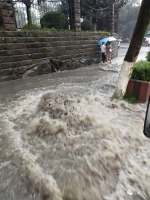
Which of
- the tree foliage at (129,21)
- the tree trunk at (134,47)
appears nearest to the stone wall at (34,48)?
the tree trunk at (134,47)

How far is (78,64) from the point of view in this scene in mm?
10945

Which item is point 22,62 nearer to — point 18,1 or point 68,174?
point 18,1

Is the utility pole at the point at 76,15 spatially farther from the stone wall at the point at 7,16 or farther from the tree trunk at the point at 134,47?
the tree trunk at the point at 134,47

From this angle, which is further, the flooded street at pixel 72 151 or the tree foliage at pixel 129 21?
the tree foliage at pixel 129 21

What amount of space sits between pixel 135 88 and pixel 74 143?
117 inches

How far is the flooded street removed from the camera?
2271 millimetres

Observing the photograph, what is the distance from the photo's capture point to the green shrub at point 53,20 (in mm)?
10109

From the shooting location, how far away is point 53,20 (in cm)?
1027

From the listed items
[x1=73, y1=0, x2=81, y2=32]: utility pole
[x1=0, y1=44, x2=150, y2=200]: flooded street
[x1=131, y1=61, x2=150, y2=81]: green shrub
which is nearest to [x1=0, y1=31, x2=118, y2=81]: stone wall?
[x1=73, y1=0, x2=81, y2=32]: utility pole

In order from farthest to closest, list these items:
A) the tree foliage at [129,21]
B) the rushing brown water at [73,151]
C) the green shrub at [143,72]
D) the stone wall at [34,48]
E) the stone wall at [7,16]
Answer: the tree foliage at [129,21] → the stone wall at [34,48] → the stone wall at [7,16] → the green shrub at [143,72] → the rushing brown water at [73,151]

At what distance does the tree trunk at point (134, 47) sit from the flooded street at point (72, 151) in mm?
531

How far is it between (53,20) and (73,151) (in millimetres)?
9167

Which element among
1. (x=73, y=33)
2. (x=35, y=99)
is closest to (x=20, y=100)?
(x=35, y=99)

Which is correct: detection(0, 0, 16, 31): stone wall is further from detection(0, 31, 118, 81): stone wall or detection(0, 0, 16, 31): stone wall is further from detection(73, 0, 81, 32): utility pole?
detection(73, 0, 81, 32): utility pole
